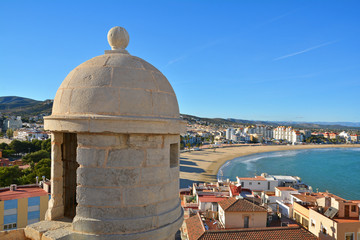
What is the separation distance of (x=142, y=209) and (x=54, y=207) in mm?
1586

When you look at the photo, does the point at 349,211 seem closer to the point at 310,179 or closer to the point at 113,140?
the point at 113,140


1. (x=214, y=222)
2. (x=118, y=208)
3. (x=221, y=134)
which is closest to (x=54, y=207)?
(x=118, y=208)

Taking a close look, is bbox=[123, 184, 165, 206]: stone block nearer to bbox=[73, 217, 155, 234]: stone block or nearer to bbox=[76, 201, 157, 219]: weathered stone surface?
bbox=[76, 201, 157, 219]: weathered stone surface

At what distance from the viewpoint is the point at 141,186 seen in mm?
3453

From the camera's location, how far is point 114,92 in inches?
135

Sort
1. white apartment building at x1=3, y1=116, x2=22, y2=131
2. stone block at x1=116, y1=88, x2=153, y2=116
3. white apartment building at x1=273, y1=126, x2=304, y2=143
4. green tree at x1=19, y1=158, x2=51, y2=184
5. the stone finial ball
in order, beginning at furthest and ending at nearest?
white apartment building at x1=273, y1=126, x2=304, y2=143 < white apartment building at x1=3, y1=116, x2=22, y2=131 < green tree at x1=19, y1=158, x2=51, y2=184 < the stone finial ball < stone block at x1=116, y1=88, x2=153, y2=116

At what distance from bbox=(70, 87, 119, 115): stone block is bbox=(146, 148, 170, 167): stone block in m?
0.73

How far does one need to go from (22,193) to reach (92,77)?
21990 mm

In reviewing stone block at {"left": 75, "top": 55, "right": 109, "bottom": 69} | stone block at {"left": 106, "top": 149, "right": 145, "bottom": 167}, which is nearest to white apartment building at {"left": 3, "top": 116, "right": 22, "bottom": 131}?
stone block at {"left": 75, "top": 55, "right": 109, "bottom": 69}

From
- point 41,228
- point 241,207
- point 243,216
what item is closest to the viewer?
point 41,228

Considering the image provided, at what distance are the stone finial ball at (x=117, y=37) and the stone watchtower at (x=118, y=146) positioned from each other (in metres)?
0.42

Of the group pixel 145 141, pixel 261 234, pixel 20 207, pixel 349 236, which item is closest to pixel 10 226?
pixel 20 207

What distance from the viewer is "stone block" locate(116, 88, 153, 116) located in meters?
3.41

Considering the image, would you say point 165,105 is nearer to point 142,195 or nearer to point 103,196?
point 142,195
